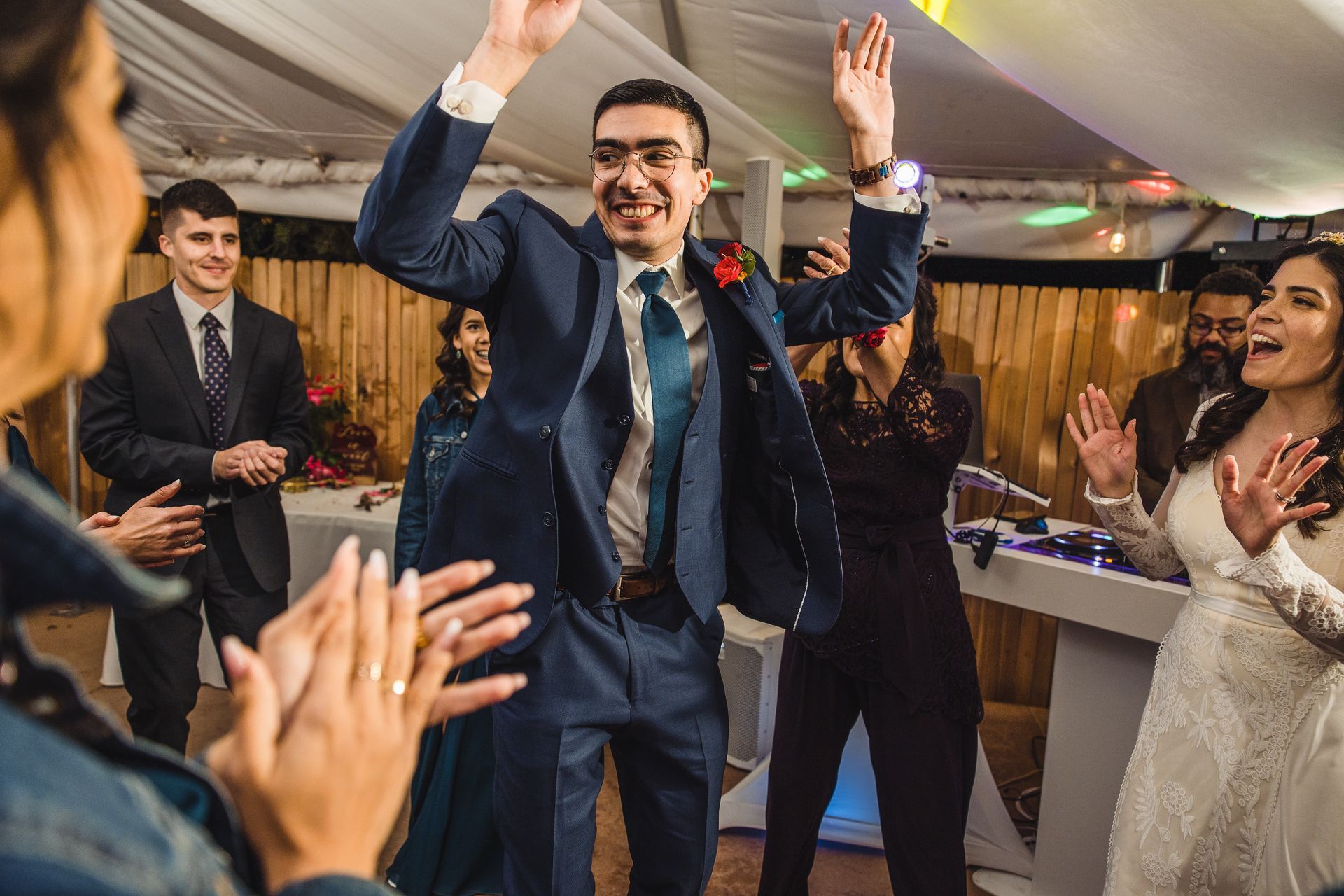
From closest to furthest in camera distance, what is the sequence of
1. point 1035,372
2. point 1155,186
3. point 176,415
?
point 176,415 → point 1155,186 → point 1035,372

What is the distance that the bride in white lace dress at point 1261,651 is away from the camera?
1617 millimetres

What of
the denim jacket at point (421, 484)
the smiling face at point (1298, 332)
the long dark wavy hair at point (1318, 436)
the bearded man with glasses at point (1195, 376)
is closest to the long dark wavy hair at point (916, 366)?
the long dark wavy hair at point (1318, 436)

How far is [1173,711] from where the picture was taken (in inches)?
74.8

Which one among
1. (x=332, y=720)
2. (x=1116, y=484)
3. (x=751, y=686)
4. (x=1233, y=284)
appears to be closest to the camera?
(x=332, y=720)

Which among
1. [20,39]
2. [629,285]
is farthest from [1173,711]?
[20,39]

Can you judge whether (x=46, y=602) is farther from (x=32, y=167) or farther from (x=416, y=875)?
(x=416, y=875)

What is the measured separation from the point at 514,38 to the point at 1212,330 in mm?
3503

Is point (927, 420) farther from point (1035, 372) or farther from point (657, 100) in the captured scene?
point (1035, 372)

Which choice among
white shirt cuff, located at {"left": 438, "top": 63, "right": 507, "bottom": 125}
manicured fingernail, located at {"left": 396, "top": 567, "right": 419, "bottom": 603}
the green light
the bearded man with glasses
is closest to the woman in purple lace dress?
white shirt cuff, located at {"left": 438, "top": 63, "right": 507, "bottom": 125}

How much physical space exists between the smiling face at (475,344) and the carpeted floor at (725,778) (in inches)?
65.1

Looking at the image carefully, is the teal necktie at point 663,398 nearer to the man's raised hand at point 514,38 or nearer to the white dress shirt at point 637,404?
the white dress shirt at point 637,404

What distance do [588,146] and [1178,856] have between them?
336 centimetres

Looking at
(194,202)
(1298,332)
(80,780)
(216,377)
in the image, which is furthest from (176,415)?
(1298,332)

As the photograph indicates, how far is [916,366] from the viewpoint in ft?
8.02
